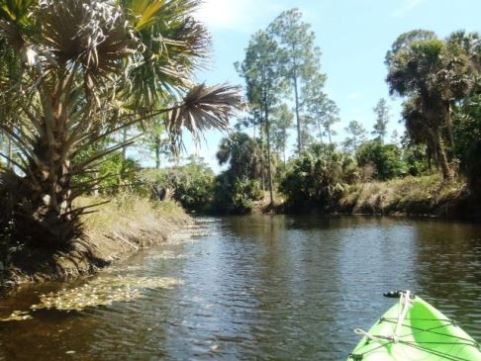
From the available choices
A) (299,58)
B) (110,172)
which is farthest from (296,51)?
(110,172)

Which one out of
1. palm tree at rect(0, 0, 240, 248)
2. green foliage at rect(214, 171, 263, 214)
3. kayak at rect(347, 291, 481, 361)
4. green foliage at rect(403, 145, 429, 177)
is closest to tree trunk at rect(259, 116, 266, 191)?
green foliage at rect(214, 171, 263, 214)

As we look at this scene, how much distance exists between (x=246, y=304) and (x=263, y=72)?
52005mm

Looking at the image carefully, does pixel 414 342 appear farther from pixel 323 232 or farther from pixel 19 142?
pixel 323 232

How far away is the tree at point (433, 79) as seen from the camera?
3541cm

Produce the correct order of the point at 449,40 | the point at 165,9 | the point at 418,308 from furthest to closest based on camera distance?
the point at 449,40 < the point at 165,9 < the point at 418,308

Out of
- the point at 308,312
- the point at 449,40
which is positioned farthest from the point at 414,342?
the point at 449,40

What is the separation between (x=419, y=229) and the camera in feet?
82.6

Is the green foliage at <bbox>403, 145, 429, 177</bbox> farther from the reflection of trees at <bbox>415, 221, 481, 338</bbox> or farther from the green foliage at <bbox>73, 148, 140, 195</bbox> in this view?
the green foliage at <bbox>73, 148, 140, 195</bbox>

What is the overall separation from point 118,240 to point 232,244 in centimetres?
596

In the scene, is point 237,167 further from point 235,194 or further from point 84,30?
point 84,30

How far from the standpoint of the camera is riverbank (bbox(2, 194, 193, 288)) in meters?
12.4

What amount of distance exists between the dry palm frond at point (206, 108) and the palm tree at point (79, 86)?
25mm

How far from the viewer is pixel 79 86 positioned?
1263 cm

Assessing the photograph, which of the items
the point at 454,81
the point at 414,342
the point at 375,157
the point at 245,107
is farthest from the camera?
the point at 375,157
